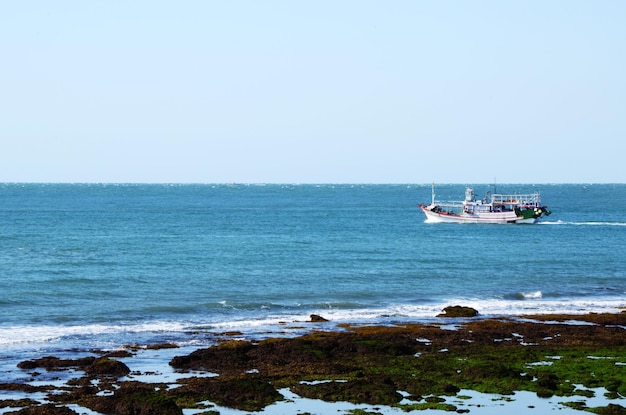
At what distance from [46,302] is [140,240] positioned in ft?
144

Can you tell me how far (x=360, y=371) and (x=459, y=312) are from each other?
15.6 m

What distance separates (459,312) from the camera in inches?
1786

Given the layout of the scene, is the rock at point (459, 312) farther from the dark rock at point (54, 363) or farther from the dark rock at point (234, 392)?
the dark rock at point (54, 363)

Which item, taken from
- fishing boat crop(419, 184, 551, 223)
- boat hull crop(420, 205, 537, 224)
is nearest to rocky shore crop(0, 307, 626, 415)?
boat hull crop(420, 205, 537, 224)

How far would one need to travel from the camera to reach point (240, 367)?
1246 inches

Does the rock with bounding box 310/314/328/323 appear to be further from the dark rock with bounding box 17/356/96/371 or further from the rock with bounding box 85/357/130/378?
the rock with bounding box 85/357/130/378

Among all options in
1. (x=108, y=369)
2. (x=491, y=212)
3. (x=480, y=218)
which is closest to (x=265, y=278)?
(x=108, y=369)

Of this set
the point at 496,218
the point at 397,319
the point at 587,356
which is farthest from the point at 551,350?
the point at 496,218

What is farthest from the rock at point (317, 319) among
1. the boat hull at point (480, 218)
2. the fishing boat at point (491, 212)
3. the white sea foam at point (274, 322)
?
the boat hull at point (480, 218)

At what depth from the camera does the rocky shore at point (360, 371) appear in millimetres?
26656

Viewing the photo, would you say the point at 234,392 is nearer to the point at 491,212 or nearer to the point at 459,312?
the point at 459,312

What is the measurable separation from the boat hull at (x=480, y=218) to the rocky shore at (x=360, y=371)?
284 ft

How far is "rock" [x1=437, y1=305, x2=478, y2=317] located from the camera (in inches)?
1775

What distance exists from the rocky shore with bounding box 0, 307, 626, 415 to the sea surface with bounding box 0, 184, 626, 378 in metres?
3.67
